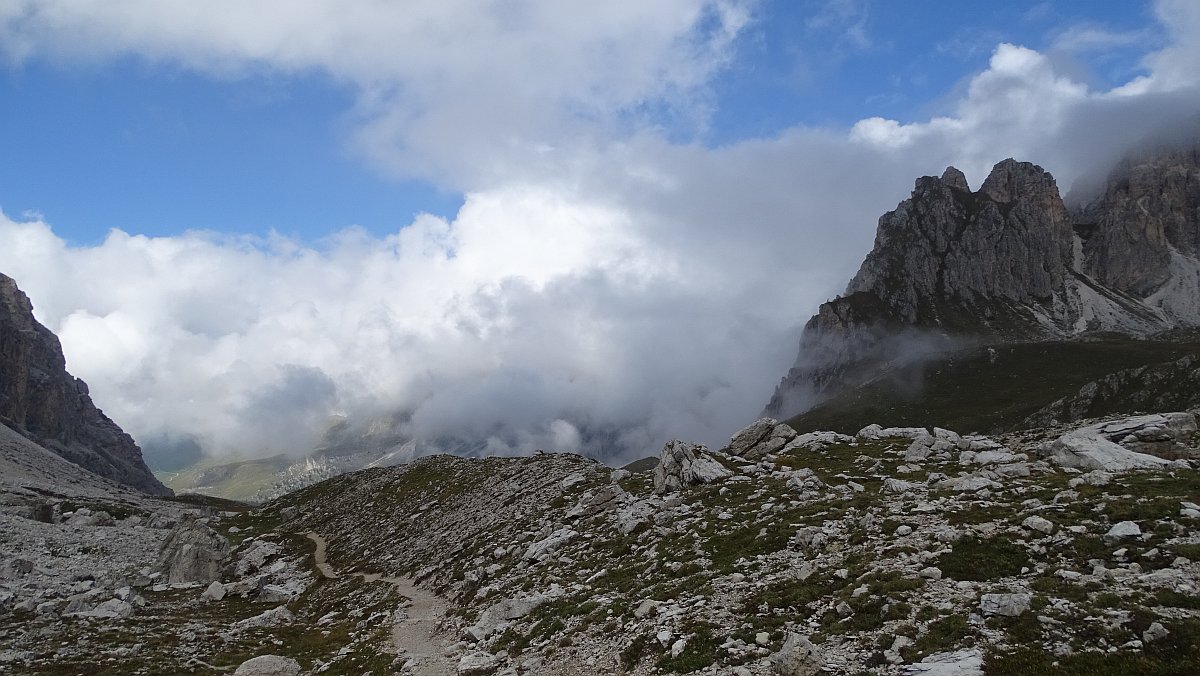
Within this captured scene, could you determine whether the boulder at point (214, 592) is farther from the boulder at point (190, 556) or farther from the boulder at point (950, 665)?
the boulder at point (950, 665)

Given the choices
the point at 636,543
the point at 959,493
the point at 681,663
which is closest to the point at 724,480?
the point at 636,543

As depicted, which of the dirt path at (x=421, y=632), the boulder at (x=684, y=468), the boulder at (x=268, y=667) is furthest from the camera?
the boulder at (x=684, y=468)

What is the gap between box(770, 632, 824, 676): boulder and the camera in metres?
16.2

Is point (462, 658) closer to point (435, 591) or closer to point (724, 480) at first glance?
point (435, 591)

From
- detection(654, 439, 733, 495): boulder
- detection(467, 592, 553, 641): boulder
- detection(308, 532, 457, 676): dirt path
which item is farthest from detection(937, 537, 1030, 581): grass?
detection(654, 439, 733, 495): boulder

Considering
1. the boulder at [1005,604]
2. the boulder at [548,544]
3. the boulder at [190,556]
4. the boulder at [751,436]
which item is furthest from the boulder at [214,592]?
the boulder at [1005,604]

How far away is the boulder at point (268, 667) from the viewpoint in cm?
2789

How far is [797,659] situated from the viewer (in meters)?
16.6

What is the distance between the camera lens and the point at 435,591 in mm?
41938

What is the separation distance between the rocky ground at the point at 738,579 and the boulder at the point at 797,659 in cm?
8

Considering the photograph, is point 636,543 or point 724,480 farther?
point 724,480

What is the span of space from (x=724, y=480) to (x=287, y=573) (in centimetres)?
4545

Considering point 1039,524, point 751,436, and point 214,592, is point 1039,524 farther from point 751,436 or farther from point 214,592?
point 214,592

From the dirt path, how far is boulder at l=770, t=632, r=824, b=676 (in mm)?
13889
